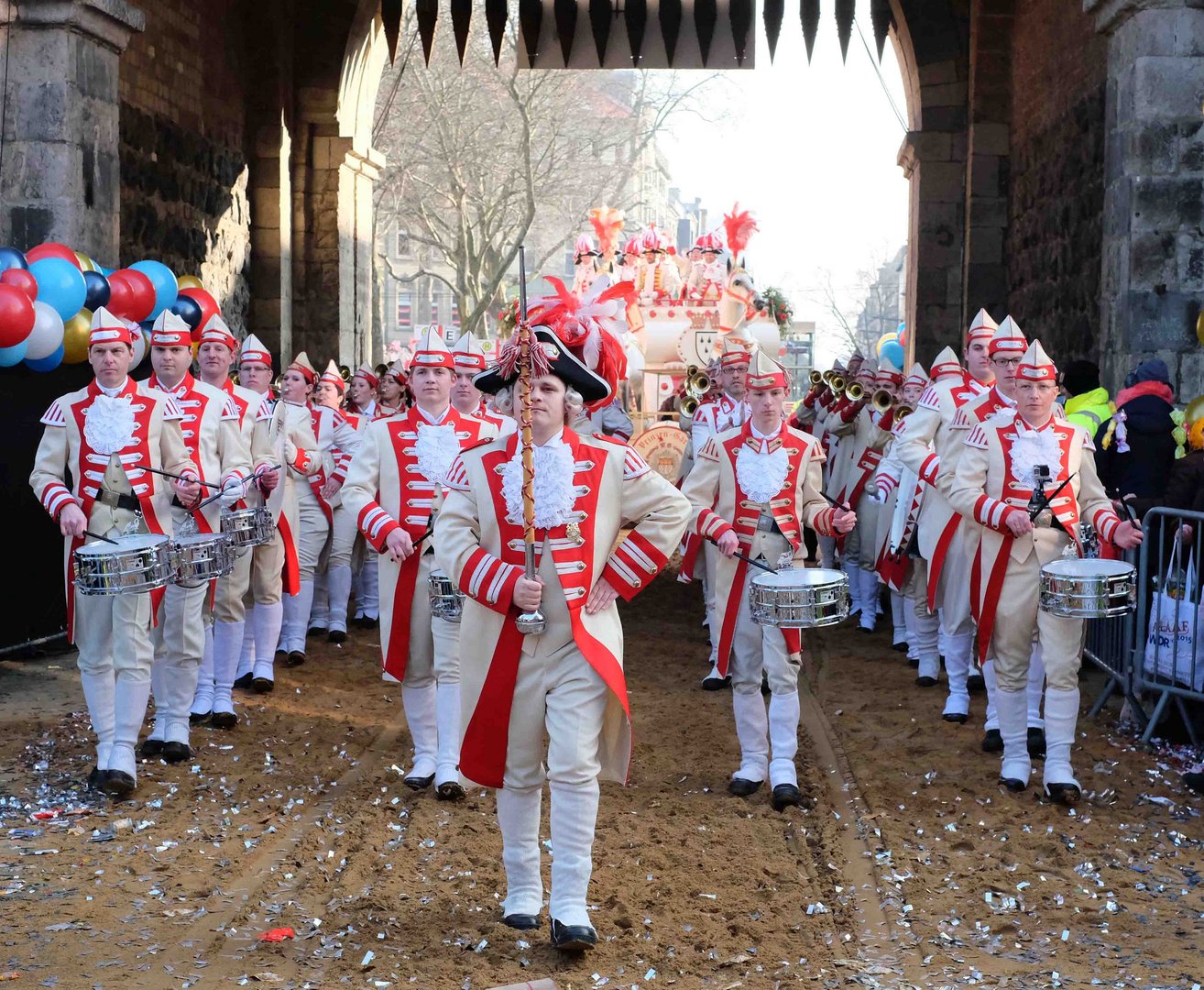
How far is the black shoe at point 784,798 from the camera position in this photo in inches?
247

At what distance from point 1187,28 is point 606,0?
7.73 m

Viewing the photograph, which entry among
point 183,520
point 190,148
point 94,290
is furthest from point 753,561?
point 190,148

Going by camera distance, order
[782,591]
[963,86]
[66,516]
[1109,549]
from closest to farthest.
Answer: [782,591] < [66,516] < [1109,549] < [963,86]

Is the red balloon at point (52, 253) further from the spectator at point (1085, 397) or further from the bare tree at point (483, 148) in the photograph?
the bare tree at point (483, 148)

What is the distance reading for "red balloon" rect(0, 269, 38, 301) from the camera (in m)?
8.46

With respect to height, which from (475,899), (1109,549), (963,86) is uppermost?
(963,86)

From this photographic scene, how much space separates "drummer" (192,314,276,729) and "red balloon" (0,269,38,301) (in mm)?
1307

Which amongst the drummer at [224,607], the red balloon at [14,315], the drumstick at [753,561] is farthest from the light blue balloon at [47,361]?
the drumstick at [753,561]

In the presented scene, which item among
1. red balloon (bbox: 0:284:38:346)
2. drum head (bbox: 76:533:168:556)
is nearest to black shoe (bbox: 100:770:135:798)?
drum head (bbox: 76:533:168:556)

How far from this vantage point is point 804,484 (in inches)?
256

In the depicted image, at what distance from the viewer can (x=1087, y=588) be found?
5762mm

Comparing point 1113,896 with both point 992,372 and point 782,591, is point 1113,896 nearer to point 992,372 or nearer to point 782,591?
point 782,591

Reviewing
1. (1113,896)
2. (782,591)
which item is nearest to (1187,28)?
(782,591)

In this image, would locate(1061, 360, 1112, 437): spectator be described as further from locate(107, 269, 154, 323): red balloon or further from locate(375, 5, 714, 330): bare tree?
locate(375, 5, 714, 330): bare tree
